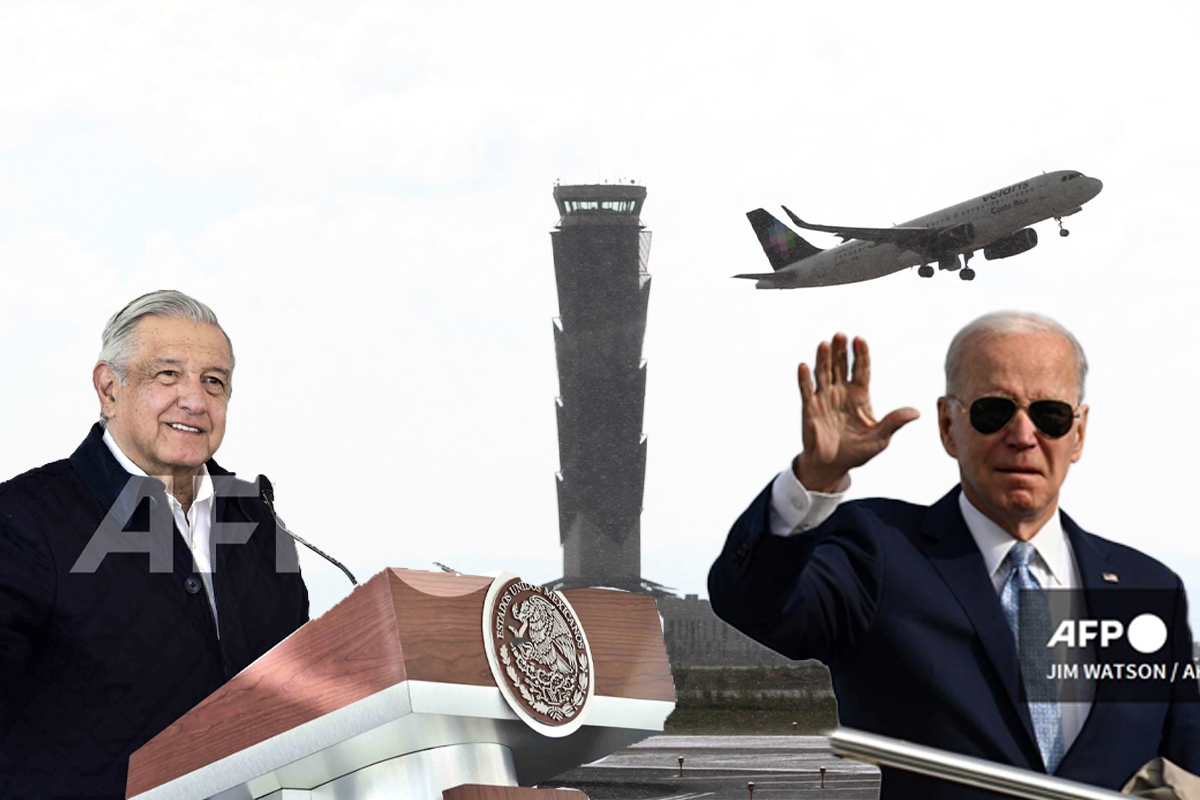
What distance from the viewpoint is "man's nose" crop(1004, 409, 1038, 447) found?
1.88m

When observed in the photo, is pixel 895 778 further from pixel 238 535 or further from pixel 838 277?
pixel 838 277

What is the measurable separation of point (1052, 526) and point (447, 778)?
34.0 inches

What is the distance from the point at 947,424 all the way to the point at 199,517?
1.55 metres

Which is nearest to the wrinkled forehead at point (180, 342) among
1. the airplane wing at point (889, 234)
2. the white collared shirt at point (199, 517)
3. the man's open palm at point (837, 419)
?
the white collared shirt at point (199, 517)

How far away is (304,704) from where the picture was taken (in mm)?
2074

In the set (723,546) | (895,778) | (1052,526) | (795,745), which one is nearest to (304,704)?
(723,546)

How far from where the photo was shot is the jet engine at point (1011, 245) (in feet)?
149

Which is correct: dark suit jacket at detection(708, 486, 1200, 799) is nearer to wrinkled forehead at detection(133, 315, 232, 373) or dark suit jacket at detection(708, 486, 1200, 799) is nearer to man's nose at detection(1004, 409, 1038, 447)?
man's nose at detection(1004, 409, 1038, 447)

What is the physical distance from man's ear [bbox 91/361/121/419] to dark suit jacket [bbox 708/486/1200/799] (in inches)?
54.5

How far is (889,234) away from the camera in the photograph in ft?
168

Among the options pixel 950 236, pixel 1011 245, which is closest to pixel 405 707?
pixel 1011 245

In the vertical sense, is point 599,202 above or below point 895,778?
above

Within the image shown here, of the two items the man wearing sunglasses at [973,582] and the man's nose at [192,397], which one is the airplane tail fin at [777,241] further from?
the man wearing sunglasses at [973,582]

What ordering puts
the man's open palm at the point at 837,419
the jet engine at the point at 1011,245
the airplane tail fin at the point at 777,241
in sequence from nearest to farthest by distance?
the man's open palm at the point at 837,419, the jet engine at the point at 1011,245, the airplane tail fin at the point at 777,241
